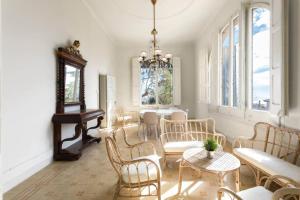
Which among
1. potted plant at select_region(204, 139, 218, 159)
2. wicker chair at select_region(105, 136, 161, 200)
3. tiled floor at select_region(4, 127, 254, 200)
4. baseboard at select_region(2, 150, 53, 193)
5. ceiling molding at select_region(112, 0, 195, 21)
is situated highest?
ceiling molding at select_region(112, 0, 195, 21)

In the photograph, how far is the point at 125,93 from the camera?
946 cm

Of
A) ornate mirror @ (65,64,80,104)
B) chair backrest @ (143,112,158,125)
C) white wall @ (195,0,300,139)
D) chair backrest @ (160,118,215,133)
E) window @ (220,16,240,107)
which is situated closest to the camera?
white wall @ (195,0,300,139)

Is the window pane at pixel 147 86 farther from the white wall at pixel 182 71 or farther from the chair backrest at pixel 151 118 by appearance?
the chair backrest at pixel 151 118

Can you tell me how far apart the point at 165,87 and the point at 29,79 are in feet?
22.5

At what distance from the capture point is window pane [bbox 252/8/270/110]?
3.67 m

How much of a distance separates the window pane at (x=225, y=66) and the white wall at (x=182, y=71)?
3.69 m

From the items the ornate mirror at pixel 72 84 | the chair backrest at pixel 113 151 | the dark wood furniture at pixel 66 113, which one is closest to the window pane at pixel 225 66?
the dark wood furniture at pixel 66 113

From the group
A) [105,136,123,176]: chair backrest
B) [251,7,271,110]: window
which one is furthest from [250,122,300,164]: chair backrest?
[105,136,123,176]: chair backrest

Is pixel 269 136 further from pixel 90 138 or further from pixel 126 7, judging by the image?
pixel 126 7

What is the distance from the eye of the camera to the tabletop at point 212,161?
214 centimetres

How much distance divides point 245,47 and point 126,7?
3426 mm

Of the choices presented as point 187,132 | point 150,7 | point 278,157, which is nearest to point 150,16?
point 150,7

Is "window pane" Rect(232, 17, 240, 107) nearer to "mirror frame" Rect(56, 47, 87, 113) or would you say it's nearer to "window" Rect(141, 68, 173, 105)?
"mirror frame" Rect(56, 47, 87, 113)

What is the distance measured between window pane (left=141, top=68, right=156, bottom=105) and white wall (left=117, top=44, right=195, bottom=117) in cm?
67
